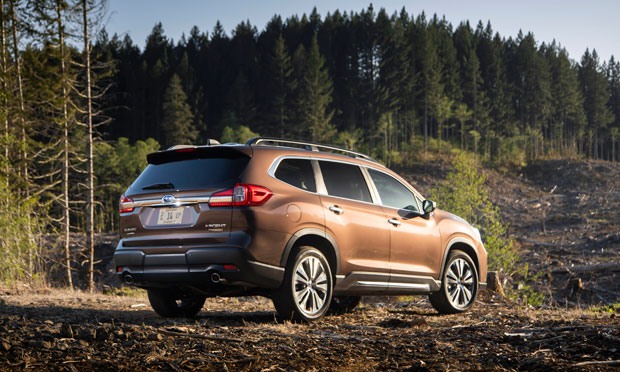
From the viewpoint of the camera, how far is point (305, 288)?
21.5 feet

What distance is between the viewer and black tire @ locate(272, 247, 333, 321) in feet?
20.8

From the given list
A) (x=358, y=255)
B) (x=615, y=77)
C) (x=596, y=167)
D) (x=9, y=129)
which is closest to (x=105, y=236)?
(x=9, y=129)

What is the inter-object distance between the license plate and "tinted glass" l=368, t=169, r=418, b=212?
2.62 metres

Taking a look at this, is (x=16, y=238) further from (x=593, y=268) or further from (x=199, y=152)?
(x=593, y=268)

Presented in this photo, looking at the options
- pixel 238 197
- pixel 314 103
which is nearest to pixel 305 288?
pixel 238 197

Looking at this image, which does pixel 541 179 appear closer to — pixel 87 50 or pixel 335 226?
pixel 87 50

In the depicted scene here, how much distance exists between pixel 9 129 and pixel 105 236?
30.8 m

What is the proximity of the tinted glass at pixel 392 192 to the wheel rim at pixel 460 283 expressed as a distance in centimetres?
113

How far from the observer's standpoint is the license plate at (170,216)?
6.23m

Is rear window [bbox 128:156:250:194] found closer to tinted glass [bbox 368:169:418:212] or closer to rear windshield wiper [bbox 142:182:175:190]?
rear windshield wiper [bbox 142:182:175:190]

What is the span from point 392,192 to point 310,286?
6.47ft

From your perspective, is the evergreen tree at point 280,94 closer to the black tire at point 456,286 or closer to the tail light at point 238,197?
the black tire at point 456,286

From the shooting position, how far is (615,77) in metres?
133

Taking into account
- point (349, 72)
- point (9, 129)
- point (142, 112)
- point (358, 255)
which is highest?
point (349, 72)
